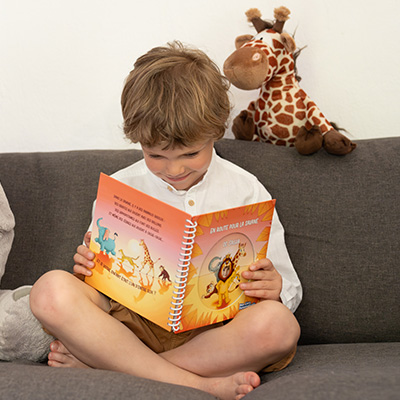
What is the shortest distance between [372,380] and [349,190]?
0.66m

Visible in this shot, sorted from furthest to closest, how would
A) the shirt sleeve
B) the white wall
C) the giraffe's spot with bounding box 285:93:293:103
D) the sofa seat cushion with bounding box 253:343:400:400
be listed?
the white wall, the giraffe's spot with bounding box 285:93:293:103, the shirt sleeve, the sofa seat cushion with bounding box 253:343:400:400

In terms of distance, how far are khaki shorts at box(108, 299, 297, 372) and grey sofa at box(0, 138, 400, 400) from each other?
8.8 inches

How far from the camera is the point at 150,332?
118 cm

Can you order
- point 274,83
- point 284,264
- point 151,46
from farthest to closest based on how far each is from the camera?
1. point 151,46
2. point 274,83
3. point 284,264

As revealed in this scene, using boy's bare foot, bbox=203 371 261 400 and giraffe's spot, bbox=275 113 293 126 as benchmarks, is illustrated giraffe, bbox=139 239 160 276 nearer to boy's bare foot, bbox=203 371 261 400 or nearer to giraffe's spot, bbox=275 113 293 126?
boy's bare foot, bbox=203 371 261 400

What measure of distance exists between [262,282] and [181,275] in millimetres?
221

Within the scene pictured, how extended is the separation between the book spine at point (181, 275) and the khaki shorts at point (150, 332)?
136 mm

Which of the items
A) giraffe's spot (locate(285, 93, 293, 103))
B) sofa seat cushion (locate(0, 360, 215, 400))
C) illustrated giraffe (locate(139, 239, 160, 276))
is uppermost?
giraffe's spot (locate(285, 93, 293, 103))

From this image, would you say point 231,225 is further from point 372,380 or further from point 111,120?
point 111,120

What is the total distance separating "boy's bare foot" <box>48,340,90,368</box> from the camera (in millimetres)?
1114

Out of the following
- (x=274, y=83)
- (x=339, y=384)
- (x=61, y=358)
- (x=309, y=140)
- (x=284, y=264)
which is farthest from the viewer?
(x=274, y=83)

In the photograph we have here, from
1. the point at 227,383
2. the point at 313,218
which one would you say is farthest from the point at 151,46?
the point at 227,383

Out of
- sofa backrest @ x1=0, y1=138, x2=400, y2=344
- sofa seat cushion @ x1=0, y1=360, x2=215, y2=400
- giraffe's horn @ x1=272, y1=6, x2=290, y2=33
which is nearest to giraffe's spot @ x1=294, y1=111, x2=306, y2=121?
sofa backrest @ x1=0, y1=138, x2=400, y2=344

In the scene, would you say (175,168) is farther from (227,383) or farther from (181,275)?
(227,383)
